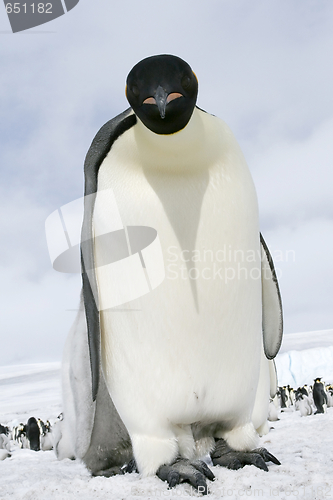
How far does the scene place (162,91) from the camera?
1.82 metres

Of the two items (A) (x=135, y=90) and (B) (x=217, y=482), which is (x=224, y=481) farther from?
(A) (x=135, y=90)

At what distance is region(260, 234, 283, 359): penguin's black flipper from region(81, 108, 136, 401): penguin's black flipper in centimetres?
114

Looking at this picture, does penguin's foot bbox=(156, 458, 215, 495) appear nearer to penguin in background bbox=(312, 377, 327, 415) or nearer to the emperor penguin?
the emperor penguin

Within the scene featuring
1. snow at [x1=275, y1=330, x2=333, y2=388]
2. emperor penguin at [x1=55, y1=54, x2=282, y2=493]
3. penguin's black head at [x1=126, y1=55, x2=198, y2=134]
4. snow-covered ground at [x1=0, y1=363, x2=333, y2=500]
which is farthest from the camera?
snow at [x1=275, y1=330, x2=333, y2=388]

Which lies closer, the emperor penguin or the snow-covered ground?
the snow-covered ground

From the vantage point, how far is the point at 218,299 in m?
2.08

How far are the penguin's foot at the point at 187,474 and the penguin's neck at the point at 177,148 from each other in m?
1.37

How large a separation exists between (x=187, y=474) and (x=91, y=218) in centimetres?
131

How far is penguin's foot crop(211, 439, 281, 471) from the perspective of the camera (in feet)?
6.66

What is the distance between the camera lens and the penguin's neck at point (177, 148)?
80.4 inches

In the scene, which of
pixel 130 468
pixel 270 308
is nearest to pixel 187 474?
pixel 130 468

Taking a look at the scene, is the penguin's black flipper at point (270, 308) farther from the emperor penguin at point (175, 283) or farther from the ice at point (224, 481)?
the ice at point (224, 481)

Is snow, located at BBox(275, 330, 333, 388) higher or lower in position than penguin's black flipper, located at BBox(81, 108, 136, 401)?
lower

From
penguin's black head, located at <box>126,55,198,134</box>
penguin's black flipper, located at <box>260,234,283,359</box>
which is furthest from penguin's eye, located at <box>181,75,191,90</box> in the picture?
penguin's black flipper, located at <box>260,234,283,359</box>
